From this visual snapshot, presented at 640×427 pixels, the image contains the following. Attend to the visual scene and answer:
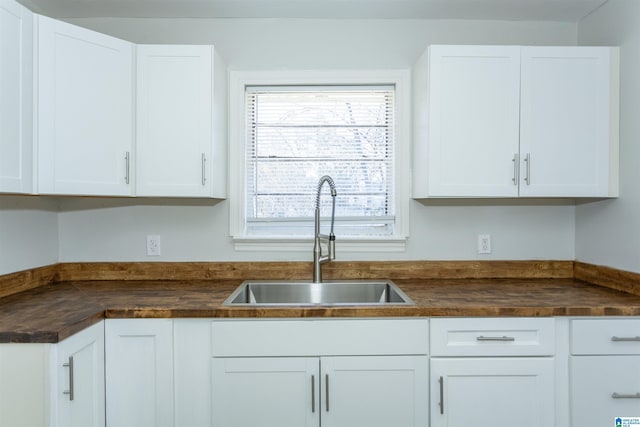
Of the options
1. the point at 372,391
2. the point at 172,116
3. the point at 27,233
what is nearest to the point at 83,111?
the point at 172,116

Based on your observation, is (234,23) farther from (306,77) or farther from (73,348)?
(73,348)

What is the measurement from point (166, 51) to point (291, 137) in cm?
75

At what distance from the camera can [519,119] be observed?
2061 mm

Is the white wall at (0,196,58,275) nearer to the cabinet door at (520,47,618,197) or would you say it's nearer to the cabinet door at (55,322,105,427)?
the cabinet door at (55,322,105,427)

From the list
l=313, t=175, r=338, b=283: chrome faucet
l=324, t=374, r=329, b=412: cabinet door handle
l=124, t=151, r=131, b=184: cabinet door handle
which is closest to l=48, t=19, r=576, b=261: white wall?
l=313, t=175, r=338, b=283: chrome faucet

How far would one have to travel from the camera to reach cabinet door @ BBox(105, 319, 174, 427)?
1711mm

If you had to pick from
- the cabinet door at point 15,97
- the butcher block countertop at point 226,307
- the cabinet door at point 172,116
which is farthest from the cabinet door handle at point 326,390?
the cabinet door at point 15,97

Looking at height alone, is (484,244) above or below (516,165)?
below

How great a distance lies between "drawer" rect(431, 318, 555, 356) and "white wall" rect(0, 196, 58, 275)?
1.88 meters

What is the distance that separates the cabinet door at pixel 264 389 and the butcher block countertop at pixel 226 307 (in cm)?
19

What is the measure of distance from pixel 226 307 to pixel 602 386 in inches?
60.0

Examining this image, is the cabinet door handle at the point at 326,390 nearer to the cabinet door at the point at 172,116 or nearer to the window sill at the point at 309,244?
the window sill at the point at 309,244

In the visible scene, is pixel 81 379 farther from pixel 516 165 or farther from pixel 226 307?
pixel 516 165

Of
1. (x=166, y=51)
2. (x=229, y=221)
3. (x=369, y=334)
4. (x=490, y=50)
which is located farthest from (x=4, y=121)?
(x=490, y=50)
